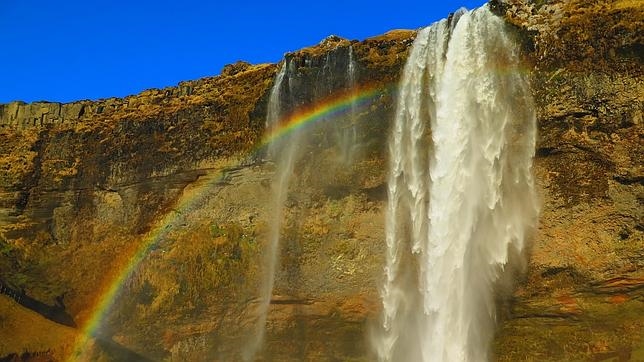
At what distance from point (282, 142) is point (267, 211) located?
267cm

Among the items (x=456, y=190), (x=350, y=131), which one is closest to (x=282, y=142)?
(x=350, y=131)

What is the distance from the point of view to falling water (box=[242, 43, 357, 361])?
2456cm

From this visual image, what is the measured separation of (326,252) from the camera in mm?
24359

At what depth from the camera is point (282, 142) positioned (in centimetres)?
2553

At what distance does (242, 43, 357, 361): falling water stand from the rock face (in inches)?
11.2

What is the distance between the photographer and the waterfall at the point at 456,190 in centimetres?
2062

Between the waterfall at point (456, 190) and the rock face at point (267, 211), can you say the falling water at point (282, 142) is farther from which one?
the waterfall at point (456, 190)

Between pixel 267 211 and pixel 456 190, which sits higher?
pixel 456 190

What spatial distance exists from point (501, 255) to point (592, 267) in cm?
259

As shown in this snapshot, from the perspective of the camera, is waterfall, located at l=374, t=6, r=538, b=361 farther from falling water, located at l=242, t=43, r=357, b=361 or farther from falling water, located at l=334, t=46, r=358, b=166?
falling water, located at l=242, t=43, r=357, b=361

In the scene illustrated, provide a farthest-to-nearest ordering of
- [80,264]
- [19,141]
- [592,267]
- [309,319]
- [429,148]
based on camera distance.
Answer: [19,141] → [80,264] → [309,319] → [429,148] → [592,267]

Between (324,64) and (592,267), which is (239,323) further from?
(592,267)

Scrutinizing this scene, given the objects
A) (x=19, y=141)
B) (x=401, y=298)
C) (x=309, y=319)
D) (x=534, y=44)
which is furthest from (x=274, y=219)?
(x=19, y=141)

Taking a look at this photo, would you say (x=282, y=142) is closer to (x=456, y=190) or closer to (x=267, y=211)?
(x=267, y=211)
